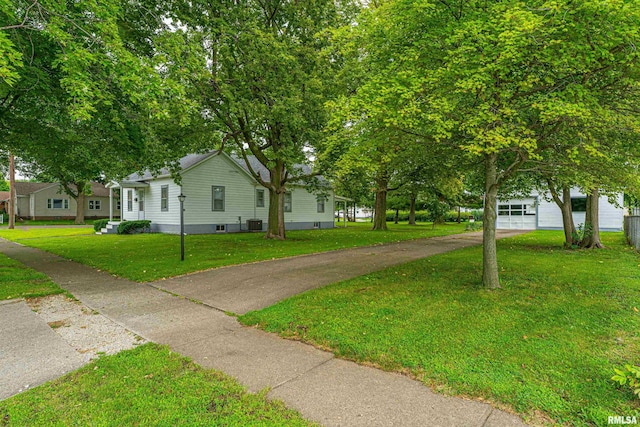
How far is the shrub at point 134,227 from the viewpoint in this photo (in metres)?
19.9

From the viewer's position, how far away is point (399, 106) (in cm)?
549

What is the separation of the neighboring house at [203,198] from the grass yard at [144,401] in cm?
1578

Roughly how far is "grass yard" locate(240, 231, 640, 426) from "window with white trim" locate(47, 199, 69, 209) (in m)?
46.0

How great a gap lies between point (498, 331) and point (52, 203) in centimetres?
4933

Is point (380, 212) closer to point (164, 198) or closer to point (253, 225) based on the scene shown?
point (253, 225)

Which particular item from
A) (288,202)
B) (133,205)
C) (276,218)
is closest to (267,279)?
(276,218)

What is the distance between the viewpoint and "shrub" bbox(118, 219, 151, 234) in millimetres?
19906

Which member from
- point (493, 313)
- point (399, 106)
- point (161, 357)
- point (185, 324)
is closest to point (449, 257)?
point (493, 313)

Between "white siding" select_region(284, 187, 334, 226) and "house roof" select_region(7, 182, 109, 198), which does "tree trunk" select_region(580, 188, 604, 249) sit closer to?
"white siding" select_region(284, 187, 334, 226)

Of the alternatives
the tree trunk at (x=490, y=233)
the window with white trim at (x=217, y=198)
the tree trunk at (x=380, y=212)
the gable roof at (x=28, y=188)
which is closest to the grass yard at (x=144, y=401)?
the tree trunk at (x=490, y=233)

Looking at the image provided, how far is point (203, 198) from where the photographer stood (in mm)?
19844

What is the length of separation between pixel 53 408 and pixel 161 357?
1.02m

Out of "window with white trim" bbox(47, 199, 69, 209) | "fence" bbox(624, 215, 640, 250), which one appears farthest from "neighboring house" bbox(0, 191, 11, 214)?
"fence" bbox(624, 215, 640, 250)

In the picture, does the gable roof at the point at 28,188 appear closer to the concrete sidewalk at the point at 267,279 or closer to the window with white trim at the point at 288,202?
the window with white trim at the point at 288,202
